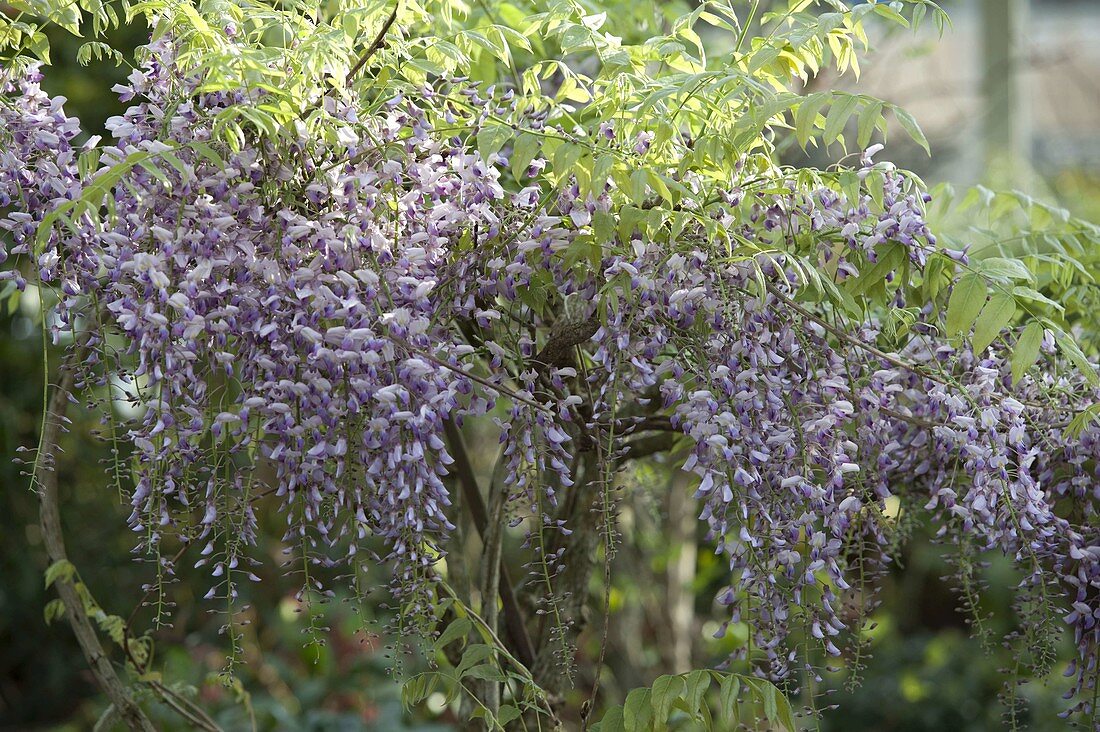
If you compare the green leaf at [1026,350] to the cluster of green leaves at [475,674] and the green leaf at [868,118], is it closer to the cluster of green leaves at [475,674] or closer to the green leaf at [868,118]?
the green leaf at [868,118]

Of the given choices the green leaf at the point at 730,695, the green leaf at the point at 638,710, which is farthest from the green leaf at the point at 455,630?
the green leaf at the point at 730,695

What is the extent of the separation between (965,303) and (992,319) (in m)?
0.04

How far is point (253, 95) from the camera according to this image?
1.13m

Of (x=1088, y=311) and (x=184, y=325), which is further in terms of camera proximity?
(x=1088, y=311)

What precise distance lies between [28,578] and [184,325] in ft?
9.95

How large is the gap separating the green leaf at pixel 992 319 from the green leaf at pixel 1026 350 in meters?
0.04

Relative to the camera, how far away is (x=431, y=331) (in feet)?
4.00

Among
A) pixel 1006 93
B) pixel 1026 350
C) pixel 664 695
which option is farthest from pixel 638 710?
pixel 1006 93

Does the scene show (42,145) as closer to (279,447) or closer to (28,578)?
(279,447)

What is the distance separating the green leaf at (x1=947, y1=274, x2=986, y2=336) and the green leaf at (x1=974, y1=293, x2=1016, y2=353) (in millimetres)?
10

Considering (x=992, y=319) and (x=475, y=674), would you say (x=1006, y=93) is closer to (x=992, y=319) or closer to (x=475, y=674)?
(x=992, y=319)

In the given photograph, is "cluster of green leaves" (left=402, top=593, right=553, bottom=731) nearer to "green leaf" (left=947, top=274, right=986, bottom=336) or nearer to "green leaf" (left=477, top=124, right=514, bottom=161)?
"green leaf" (left=477, top=124, right=514, bottom=161)

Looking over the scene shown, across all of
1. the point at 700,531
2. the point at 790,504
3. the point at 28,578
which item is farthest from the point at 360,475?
the point at 28,578

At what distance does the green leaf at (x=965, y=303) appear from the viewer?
1235mm
